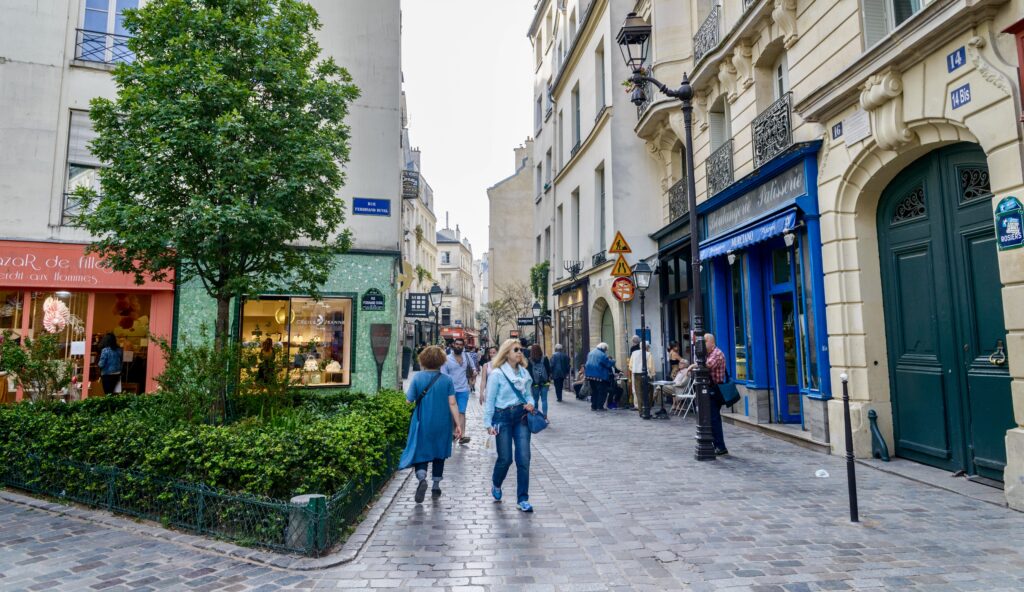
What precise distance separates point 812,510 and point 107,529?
6.48m

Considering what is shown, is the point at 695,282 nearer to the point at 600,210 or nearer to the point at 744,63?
the point at 744,63

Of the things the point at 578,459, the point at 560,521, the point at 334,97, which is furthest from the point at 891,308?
the point at 334,97

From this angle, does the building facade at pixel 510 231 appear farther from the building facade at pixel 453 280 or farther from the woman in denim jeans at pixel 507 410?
the woman in denim jeans at pixel 507 410

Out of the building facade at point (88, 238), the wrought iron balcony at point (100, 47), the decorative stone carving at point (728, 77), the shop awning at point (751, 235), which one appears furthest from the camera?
the wrought iron balcony at point (100, 47)

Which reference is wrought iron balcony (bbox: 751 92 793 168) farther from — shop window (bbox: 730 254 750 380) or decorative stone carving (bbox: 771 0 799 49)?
shop window (bbox: 730 254 750 380)

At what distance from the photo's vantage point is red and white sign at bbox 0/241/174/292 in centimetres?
1181

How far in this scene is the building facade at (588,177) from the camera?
1709cm

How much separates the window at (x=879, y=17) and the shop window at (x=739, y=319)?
14.8 ft

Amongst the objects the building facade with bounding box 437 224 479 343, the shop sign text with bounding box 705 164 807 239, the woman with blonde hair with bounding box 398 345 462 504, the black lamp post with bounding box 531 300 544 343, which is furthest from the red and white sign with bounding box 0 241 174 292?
the building facade with bounding box 437 224 479 343

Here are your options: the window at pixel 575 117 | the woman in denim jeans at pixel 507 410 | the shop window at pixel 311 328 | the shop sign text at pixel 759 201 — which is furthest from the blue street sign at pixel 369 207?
the window at pixel 575 117

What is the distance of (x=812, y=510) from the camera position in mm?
5449

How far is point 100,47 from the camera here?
1282cm

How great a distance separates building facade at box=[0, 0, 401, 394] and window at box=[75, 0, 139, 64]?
0.02 m

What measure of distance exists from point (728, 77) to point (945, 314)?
6790mm
